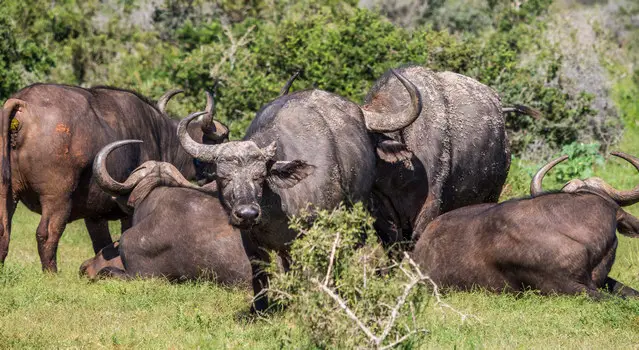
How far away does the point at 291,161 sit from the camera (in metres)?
7.29

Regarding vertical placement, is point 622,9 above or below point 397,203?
below

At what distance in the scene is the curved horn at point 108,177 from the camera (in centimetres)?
1015

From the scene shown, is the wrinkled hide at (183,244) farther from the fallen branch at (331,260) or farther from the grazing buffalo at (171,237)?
the fallen branch at (331,260)

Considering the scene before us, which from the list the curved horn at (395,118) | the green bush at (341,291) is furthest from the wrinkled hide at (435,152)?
the green bush at (341,291)

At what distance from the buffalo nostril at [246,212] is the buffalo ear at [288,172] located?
0.48 m

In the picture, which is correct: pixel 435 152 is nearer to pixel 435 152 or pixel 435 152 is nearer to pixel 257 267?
pixel 435 152

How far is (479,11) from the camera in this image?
27031 millimetres

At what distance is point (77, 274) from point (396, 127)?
367cm

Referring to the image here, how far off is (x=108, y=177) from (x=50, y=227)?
770 millimetres

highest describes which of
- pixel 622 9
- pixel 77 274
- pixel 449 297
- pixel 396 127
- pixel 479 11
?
pixel 396 127

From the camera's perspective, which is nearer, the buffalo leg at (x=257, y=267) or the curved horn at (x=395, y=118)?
the buffalo leg at (x=257, y=267)

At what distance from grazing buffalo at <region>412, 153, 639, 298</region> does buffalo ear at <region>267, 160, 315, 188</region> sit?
2.08m

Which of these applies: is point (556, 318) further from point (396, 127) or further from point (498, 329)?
point (396, 127)

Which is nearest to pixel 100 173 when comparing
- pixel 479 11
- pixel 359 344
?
pixel 359 344
